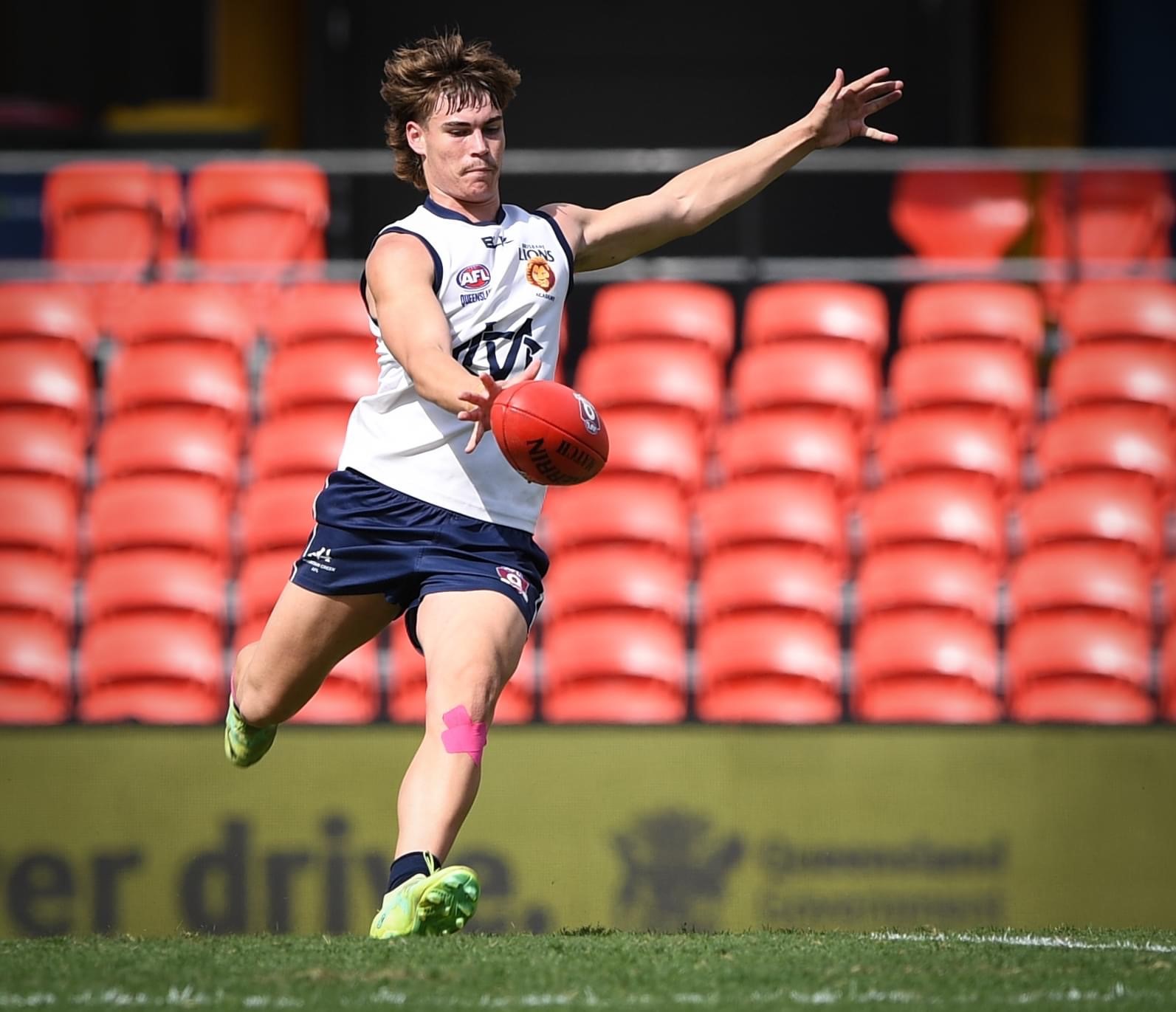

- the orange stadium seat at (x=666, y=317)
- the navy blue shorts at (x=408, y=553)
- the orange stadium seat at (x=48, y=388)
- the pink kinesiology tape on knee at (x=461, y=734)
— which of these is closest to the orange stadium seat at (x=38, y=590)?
the orange stadium seat at (x=48, y=388)

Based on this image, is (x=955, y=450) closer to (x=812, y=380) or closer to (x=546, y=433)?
(x=812, y=380)

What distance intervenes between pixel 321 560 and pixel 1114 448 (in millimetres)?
4629

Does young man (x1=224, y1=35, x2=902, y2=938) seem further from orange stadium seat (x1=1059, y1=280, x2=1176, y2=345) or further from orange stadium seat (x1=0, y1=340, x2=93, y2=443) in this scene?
orange stadium seat (x1=1059, y1=280, x2=1176, y2=345)

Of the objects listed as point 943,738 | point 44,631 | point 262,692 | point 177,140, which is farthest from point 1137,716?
point 177,140

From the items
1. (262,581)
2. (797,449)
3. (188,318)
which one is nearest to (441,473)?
(262,581)

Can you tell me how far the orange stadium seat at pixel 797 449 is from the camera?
8.22 meters

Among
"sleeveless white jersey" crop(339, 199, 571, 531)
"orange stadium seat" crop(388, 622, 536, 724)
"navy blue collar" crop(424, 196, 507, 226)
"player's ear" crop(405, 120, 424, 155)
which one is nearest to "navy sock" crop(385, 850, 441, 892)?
"sleeveless white jersey" crop(339, 199, 571, 531)

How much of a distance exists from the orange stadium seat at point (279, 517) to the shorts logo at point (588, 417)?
3.93 m

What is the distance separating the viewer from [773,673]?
7719mm

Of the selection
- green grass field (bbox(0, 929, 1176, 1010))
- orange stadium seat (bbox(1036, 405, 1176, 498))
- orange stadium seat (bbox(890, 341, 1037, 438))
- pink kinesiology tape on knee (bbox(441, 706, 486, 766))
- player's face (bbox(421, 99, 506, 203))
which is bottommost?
green grass field (bbox(0, 929, 1176, 1010))

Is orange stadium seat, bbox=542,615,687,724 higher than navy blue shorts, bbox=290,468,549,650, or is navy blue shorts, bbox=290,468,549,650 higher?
navy blue shorts, bbox=290,468,549,650

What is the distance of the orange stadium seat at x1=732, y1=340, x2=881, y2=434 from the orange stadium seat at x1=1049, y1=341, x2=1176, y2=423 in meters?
0.86

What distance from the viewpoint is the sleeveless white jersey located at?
4.66m

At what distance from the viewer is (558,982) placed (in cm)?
389
